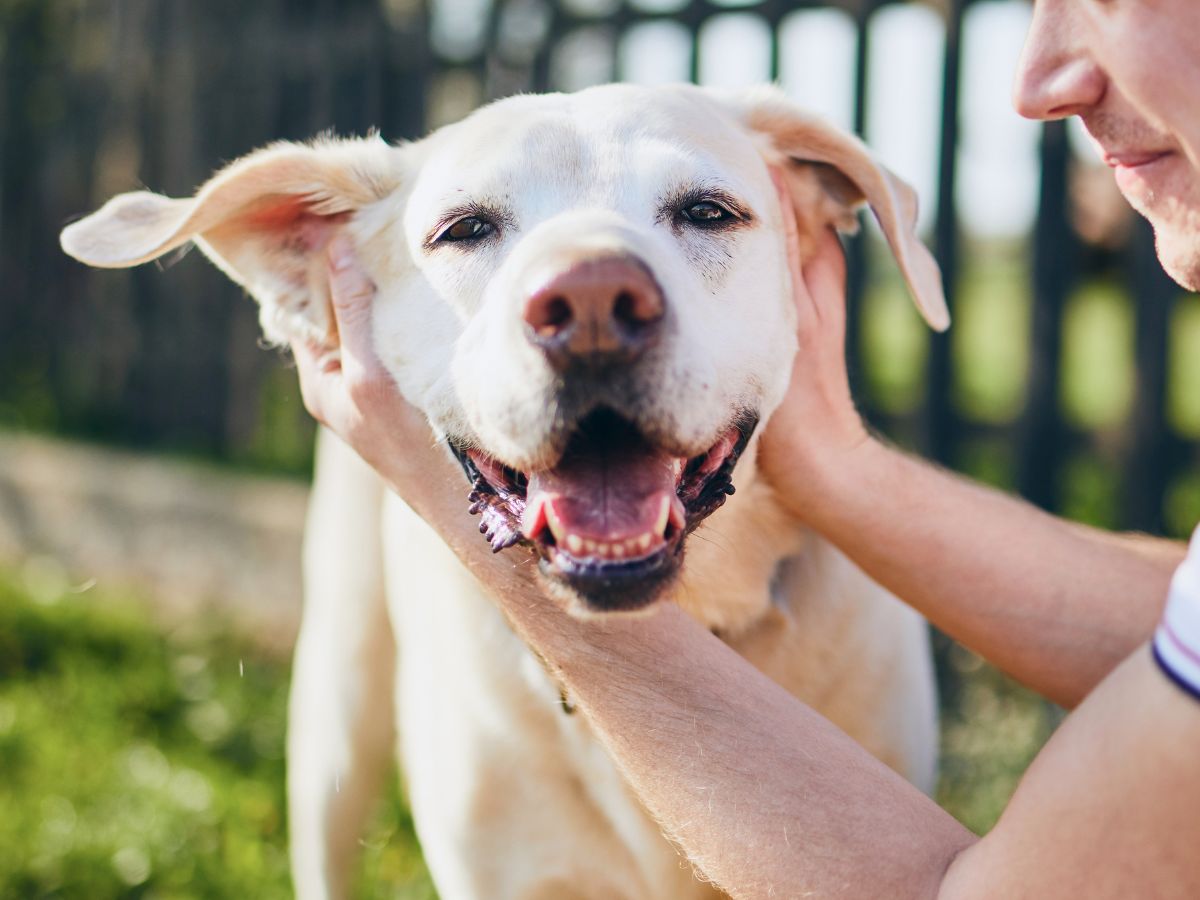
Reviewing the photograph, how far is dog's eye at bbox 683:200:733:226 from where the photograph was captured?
2119 mm

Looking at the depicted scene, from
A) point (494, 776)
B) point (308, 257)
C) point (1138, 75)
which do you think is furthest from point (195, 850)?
point (1138, 75)

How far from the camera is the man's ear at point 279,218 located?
2211 millimetres

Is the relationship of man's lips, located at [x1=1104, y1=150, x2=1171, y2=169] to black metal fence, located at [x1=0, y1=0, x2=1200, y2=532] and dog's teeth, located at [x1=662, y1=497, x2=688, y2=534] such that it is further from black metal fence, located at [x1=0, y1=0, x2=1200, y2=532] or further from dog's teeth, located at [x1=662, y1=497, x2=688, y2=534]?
black metal fence, located at [x1=0, y1=0, x2=1200, y2=532]

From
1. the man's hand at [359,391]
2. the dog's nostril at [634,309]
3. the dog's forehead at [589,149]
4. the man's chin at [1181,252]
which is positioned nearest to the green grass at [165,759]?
the man's hand at [359,391]

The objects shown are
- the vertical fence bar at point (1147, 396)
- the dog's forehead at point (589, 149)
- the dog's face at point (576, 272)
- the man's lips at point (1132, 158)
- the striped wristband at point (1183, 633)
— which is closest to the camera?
the striped wristband at point (1183, 633)

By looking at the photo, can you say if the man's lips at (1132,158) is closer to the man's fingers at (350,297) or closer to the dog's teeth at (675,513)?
the dog's teeth at (675,513)

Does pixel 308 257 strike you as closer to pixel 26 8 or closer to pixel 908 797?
pixel 908 797

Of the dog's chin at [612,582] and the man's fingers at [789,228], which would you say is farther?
the man's fingers at [789,228]

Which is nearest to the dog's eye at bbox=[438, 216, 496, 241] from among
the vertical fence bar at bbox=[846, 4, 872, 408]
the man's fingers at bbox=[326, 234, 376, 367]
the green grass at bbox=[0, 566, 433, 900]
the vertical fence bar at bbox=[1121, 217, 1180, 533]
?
the man's fingers at bbox=[326, 234, 376, 367]

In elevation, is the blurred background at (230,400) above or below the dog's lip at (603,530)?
below

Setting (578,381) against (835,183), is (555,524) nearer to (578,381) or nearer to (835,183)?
(578,381)

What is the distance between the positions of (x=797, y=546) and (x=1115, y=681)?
2.92 feet

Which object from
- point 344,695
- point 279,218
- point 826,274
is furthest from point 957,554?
point 344,695

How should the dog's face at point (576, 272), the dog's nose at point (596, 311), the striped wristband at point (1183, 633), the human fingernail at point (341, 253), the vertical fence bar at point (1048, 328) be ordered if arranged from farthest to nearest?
1. the vertical fence bar at point (1048, 328)
2. the human fingernail at point (341, 253)
3. the dog's face at point (576, 272)
4. the dog's nose at point (596, 311)
5. the striped wristband at point (1183, 633)
